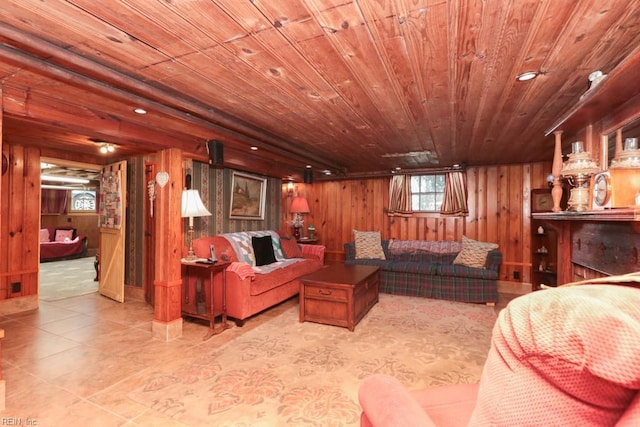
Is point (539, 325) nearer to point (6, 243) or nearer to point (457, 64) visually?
point (457, 64)

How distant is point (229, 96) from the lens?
2195mm

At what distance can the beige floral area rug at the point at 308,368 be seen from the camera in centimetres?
188

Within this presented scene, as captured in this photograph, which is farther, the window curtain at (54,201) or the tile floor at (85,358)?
the window curtain at (54,201)

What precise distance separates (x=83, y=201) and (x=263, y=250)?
8.58m

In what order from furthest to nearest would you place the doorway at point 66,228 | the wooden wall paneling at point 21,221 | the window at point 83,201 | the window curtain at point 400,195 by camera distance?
1. the window at point 83,201
2. the window curtain at point 400,195
3. the doorway at point 66,228
4. the wooden wall paneling at point 21,221

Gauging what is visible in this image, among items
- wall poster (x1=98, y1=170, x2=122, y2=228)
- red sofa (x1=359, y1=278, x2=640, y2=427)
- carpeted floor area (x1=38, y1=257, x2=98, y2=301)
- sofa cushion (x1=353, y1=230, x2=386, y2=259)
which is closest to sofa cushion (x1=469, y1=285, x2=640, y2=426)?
red sofa (x1=359, y1=278, x2=640, y2=427)

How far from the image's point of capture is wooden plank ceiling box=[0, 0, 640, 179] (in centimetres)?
128

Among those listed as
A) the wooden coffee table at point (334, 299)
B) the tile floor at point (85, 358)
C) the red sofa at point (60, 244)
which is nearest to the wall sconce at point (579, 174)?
the wooden coffee table at point (334, 299)

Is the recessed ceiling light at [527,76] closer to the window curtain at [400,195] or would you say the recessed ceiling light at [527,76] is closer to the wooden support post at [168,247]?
the wooden support post at [168,247]

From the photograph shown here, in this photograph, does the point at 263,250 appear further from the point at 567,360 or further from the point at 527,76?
the point at 567,360

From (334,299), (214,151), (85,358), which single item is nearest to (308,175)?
(214,151)

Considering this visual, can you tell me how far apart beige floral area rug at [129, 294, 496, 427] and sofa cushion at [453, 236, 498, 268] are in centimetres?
106

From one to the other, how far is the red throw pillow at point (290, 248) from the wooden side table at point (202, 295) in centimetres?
168

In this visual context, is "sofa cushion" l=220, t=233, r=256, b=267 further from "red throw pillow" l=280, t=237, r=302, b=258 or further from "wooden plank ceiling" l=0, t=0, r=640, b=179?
"wooden plank ceiling" l=0, t=0, r=640, b=179
